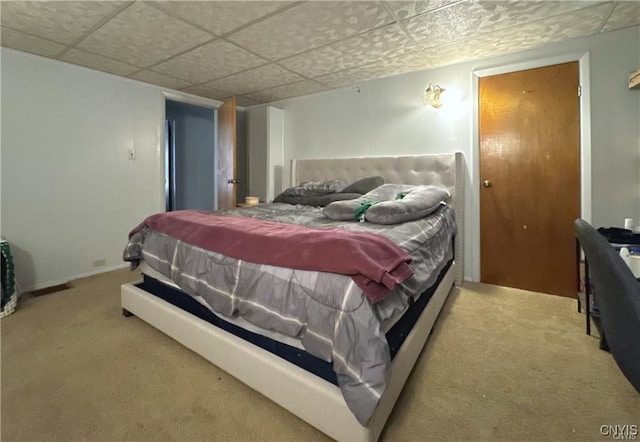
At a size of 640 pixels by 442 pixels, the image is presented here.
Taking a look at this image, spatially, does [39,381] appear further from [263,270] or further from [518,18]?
[518,18]

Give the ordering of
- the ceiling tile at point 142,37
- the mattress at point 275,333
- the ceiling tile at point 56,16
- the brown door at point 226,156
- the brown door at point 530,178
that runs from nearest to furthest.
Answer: the mattress at point 275,333 → the ceiling tile at point 56,16 → the ceiling tile at point 142,37 → the brown door at point 530,178 → the brown door at point 226,156

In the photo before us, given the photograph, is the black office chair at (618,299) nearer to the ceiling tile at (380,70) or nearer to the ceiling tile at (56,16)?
the ceiling tile at (380,70)

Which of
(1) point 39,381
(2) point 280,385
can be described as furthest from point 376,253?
(1) point 39,381

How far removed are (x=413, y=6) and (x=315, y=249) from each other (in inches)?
72.2

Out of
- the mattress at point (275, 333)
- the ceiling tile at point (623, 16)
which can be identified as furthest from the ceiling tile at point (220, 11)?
the ceiling tile at point (623, 16)

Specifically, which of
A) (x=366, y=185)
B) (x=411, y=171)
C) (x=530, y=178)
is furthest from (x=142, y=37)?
(x=530, y=178)

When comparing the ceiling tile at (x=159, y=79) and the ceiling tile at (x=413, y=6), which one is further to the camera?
the ceiling tile at (x=159, y=79)

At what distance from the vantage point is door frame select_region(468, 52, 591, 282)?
2459mm

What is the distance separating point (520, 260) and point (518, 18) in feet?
6.49

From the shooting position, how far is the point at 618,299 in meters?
1.08

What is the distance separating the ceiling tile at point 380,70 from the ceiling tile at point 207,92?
4.59ft

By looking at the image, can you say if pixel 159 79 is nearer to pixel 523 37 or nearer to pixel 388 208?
pixel 388 208

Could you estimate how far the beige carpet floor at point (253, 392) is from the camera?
48.2 inches

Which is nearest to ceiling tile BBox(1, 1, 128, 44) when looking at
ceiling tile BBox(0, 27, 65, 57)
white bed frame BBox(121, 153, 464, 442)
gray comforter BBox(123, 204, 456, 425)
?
ceiling tile BBox(0, 27, 65, 57)
